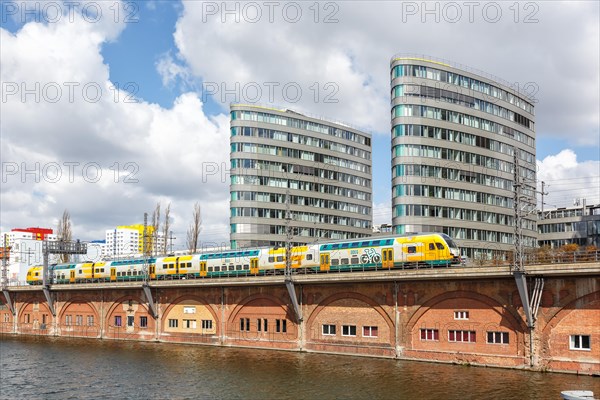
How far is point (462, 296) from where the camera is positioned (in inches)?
2012

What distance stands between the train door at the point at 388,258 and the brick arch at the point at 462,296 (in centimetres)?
620

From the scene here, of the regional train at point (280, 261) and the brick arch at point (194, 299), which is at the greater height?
the regional train at point (280, 261)

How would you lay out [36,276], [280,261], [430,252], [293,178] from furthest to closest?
[293,178]
[36,276]
[280,261]
[430,252]

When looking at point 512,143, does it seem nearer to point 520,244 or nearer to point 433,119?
point 433,119

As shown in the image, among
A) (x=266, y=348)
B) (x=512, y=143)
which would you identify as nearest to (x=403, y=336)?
(x=266, y=348)

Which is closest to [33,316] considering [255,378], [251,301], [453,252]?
[251,301]

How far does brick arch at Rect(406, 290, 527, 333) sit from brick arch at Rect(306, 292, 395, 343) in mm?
2008

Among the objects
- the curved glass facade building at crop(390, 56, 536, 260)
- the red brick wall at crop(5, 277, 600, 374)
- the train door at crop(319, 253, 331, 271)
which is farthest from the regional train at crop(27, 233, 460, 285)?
the curved glass facade building at crop(390, 56, 536, 260)

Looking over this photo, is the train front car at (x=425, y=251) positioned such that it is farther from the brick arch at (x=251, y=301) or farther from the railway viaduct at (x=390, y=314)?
the brick arch at (x=251, y=301)

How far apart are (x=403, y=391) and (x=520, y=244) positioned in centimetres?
1504

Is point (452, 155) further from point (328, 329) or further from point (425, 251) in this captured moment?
point (328, 329)

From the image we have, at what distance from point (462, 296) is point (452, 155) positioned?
147 ft

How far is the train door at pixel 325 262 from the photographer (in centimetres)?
6312

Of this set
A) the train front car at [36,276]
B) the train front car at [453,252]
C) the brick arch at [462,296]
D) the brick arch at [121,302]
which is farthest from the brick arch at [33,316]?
the train front car at [453,252]
